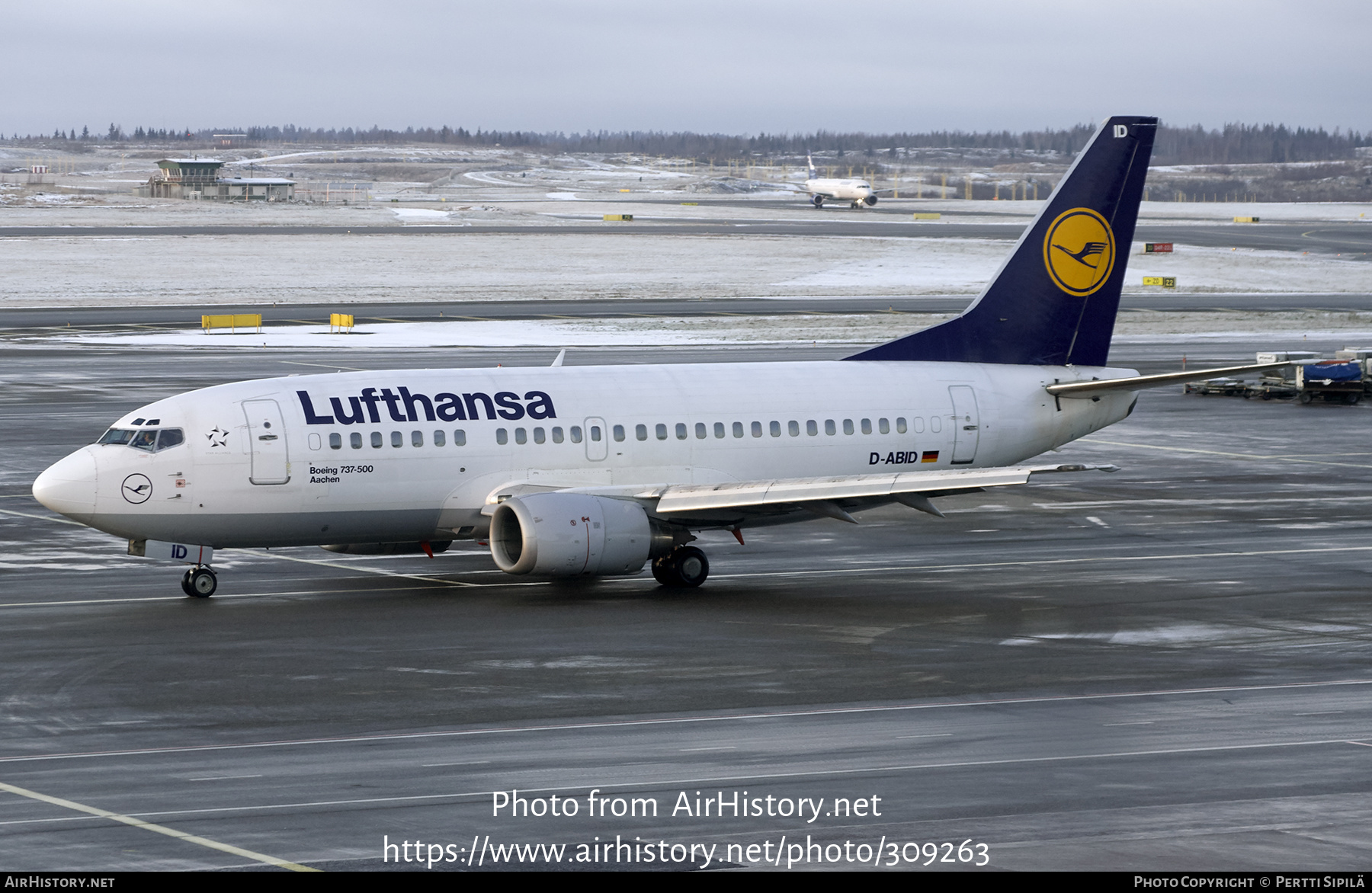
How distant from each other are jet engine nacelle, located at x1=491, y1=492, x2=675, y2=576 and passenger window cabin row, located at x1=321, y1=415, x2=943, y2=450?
169 cm

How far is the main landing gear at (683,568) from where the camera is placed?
1294 inches

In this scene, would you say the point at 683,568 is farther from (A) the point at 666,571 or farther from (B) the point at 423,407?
(B) the point at 423,407

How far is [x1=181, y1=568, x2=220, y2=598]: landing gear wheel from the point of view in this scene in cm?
3184

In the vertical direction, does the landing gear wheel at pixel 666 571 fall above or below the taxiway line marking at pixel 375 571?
above

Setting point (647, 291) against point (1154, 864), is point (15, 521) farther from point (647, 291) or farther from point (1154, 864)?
point (647, 291)

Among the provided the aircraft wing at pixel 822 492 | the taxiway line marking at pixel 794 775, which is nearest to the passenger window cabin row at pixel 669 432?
the aircraft wing at pixel 822 492

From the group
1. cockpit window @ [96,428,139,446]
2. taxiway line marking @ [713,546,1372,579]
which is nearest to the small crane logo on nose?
cockpit window @ [96,428,139,446]

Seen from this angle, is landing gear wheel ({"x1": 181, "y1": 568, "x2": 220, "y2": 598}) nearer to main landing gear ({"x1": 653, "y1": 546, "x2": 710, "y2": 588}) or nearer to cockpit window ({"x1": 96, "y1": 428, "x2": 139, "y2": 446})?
cockpit window ({"x1": 96, "y1": 428, "x2": 139, "y2": 446})

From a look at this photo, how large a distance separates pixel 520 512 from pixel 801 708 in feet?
30.5

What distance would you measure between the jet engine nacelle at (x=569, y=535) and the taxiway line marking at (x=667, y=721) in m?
8.31

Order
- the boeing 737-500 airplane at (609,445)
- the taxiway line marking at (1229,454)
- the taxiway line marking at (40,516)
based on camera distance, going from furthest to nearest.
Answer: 1. the taxiway line marking at (1229,454)
2. the taxiway line marking at (40,516)
3. the boeing 737-500 airplane at (609,445)

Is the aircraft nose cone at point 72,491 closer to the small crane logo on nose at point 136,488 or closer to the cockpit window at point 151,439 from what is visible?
the small crane logo on nose at point 136,488

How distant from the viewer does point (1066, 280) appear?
38.3m

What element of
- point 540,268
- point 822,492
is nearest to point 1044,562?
point 822,492
